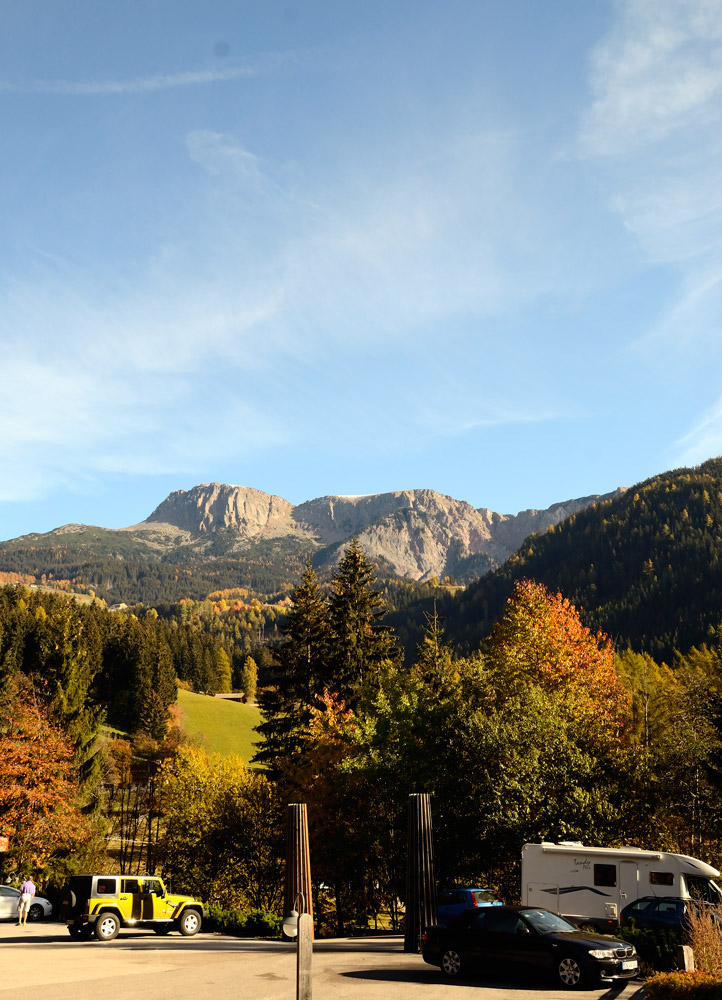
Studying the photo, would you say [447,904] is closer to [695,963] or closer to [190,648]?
[695,963]

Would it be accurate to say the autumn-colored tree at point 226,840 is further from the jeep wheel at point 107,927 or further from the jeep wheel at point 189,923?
the jeep wheel at point 107,927

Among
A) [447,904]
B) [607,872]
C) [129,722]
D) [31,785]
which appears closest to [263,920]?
[447,904]

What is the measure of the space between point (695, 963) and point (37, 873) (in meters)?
38.9

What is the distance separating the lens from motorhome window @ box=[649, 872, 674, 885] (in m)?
23.0

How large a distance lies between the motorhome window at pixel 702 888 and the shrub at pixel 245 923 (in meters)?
15.8

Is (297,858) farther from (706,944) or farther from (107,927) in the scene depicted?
(706,944)

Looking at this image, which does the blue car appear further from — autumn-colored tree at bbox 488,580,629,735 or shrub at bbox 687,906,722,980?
autumn-colored tree at bbox 488,580,629,735

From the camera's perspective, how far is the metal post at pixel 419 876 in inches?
834

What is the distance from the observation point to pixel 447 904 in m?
24.2

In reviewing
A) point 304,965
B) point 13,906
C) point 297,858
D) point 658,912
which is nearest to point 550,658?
point 658,912

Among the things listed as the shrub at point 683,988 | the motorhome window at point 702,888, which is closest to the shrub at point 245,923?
the motorhome window at point 702,888

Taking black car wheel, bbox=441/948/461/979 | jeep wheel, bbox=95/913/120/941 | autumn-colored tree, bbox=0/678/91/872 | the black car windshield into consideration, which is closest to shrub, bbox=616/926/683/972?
the black car windshield

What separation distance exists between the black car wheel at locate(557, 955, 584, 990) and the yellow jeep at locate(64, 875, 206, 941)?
1798 centimetres

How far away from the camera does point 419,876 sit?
70.0 feet
